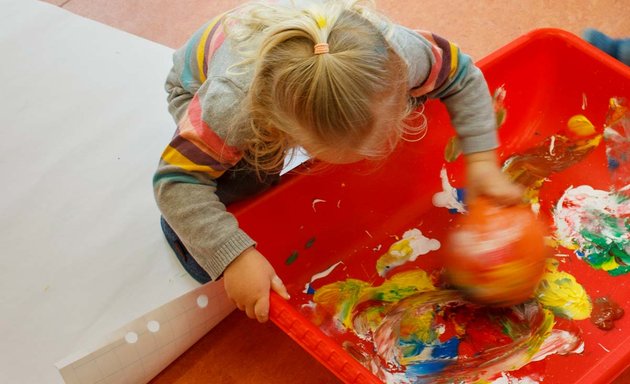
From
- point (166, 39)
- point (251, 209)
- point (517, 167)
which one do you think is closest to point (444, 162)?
point (517, 167)

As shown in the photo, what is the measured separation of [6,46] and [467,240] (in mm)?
884

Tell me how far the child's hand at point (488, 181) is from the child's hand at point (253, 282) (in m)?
0.27

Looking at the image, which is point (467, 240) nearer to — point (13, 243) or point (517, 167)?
point (517, 167)

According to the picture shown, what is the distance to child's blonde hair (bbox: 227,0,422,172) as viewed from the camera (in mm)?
620

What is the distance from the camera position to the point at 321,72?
0.61 m

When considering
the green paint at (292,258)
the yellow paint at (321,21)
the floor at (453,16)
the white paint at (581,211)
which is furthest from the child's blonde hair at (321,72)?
the floor at (453,16)

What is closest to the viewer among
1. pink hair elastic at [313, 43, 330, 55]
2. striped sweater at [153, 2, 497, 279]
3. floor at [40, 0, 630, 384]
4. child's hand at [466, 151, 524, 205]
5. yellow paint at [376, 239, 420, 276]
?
pink hair elastic at [313, 43, 330, 55]

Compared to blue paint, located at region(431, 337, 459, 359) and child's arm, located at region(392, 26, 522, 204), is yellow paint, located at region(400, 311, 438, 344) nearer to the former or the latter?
blue paint, located at region(431, 337, 459, 359)

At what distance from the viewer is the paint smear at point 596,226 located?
0.94 m

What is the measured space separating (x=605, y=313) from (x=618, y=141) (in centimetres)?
27

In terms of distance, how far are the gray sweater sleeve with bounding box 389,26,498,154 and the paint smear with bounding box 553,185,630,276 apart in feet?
0.61

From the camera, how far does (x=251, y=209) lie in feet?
2.77

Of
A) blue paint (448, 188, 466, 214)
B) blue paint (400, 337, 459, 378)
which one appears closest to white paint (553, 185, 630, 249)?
blue paint (448, 188, 466, 214)

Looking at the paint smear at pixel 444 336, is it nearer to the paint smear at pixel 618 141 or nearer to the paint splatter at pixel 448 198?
the paint splatter at pixel 448 198
